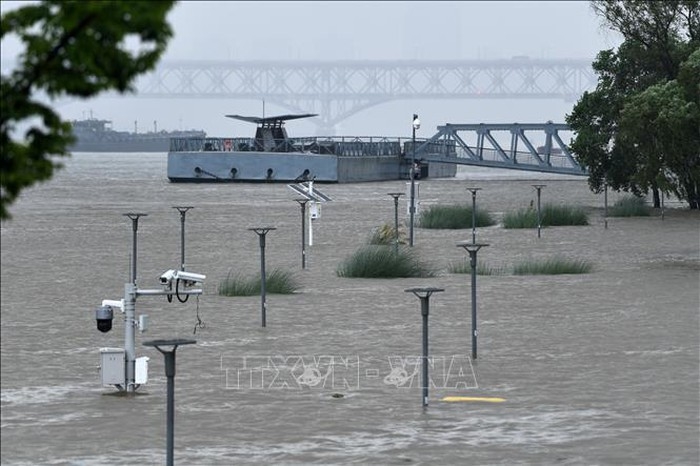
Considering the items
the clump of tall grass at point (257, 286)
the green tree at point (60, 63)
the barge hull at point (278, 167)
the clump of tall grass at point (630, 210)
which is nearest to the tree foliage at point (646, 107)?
the clump of tall grass at point (630, 210)

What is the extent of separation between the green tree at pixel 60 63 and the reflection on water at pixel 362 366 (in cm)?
370

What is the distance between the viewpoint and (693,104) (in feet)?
125

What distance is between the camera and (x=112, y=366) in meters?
17.3

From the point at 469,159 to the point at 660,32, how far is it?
48.4 m

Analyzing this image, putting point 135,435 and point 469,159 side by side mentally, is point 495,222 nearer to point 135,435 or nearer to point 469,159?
point 135,435

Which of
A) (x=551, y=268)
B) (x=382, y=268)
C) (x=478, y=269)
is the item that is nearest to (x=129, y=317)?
(x=382, y=268)

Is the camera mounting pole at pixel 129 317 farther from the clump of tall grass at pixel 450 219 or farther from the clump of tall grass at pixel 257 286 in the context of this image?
the clump of tall grass at pixel 450 219

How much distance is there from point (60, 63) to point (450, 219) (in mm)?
47075

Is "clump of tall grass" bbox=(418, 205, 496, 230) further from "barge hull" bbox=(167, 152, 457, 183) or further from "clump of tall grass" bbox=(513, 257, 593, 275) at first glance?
"barge hull" bbox=(167, 152, 457, 183)

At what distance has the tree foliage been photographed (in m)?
39.1

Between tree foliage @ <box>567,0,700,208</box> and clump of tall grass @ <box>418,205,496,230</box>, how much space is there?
5.02m

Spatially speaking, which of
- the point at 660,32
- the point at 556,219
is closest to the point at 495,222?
the point at 556,219

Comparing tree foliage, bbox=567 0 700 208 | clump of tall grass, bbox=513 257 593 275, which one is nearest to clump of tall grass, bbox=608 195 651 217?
tree foliage, bbox=567 0 700 208

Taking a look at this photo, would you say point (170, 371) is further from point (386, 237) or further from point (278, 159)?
point (278, 159)
